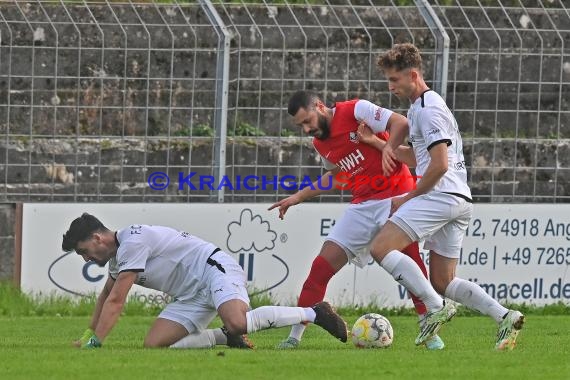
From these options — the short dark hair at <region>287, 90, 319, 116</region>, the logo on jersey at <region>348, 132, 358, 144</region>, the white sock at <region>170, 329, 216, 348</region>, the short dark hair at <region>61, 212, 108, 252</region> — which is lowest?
the white sock at <region>170, 329, 216, 348</region>

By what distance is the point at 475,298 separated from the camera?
10.6m

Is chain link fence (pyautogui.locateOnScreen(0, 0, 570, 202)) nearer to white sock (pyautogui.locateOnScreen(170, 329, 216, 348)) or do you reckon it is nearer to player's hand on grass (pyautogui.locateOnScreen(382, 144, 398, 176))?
white sock (pyautogui.locateOnScreen(170, 329, 216, 348))

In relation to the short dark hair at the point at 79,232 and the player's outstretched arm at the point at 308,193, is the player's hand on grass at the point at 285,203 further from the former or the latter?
the short dark hair at the point at 79,232

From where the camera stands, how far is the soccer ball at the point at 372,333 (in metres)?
10.9

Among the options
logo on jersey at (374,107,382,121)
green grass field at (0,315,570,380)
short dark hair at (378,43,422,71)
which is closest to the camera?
green grass field at (0,315,570,380)

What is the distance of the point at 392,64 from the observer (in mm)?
10461

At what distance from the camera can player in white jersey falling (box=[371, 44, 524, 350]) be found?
10305 mm

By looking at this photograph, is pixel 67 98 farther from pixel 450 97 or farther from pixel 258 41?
pixel 450 97

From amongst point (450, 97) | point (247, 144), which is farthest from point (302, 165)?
point (450, 97)

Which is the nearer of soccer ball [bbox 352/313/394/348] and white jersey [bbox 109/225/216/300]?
white jersey [bbox 109/225/216/300]

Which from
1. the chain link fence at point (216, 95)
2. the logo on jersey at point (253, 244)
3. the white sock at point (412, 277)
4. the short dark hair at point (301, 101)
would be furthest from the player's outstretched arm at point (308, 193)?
the chain link fence at point (216, 95)

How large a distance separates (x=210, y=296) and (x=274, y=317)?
65cm

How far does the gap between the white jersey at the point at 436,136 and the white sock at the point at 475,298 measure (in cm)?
61

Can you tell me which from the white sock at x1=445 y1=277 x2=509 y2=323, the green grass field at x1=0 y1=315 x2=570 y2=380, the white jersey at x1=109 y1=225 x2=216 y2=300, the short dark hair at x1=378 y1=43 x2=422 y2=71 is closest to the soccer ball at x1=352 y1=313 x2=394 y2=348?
the green grass field at x1=0 y1=315 x2=570 y2=380
